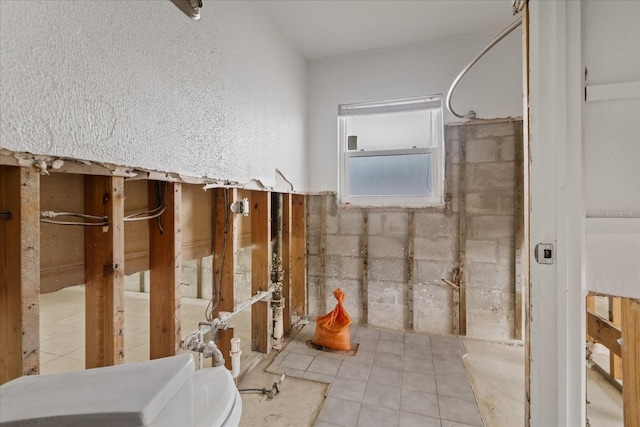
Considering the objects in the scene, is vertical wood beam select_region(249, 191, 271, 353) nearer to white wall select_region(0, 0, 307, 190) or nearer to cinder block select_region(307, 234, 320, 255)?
white wall select_region(0, 0, 307, 190)

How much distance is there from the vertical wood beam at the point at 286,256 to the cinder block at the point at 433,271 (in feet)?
3.99

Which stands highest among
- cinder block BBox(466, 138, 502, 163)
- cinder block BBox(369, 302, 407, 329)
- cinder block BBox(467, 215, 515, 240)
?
cinder block BBox(466, 138, 502, 163)

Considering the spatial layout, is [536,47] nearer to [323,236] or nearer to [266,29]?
[266,29]

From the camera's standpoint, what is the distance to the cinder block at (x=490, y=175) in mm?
2447

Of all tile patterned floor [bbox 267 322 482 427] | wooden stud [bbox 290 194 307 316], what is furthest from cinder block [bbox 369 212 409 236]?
tile patterned floor [bbox 267 322 482 427]

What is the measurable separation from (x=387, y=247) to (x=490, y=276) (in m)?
0.92

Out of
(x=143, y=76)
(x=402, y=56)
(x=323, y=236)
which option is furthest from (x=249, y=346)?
(x=402, y=56)

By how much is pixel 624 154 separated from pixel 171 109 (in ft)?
5.27

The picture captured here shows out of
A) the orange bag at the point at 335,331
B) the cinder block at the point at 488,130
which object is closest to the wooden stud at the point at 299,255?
the orange bag at the point at 335,331

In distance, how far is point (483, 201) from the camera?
251 centimetres

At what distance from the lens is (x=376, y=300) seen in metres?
2.79

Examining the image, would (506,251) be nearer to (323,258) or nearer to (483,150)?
(483,150)

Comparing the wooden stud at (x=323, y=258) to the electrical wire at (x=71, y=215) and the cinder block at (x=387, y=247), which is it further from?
the electrical wire at (x=71, y=215)

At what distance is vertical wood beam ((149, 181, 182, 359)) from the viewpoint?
1.38 metres
